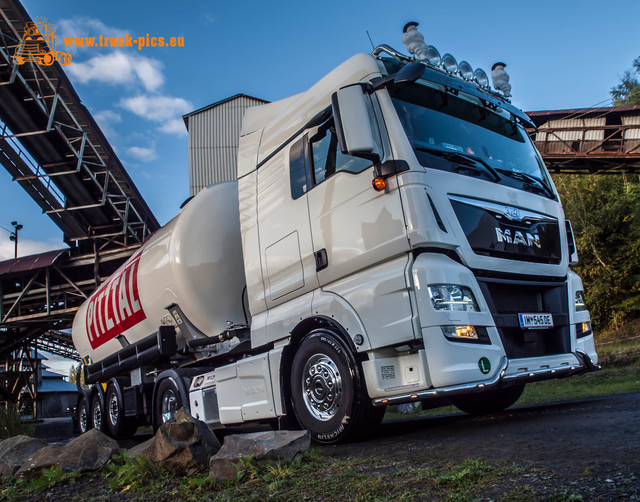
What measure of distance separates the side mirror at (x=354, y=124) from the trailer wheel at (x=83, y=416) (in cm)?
801

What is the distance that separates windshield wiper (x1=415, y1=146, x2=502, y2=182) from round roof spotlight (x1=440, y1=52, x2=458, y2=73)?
105cm

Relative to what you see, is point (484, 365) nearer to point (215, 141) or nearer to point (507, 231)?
point (507, 231)

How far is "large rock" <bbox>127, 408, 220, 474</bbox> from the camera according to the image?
3730mm

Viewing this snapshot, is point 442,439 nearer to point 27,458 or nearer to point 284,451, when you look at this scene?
point 284,451

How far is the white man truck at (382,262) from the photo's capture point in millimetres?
4004

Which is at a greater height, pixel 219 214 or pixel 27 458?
pixel 219 214

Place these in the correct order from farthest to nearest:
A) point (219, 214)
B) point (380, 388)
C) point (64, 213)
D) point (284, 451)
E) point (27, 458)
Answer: point (64, 213) < point (219, 214) < point (27, 458) < point (380, 388) < point (284, 451)

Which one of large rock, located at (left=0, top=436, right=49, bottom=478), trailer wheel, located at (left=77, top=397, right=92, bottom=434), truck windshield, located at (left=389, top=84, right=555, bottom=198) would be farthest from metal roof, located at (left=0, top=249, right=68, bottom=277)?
truck windshield, located at (left=389, top=84, right=555, bottom=198)

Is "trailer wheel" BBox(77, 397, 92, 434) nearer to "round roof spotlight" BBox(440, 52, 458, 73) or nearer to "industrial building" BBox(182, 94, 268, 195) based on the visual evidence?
"round roof spotlight" BBox(440, 52, 458, 73)

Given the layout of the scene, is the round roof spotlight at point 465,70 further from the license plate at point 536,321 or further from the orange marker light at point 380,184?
the license plate at point 536,321

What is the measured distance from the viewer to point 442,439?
4043 mm

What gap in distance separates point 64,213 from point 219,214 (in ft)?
38.9

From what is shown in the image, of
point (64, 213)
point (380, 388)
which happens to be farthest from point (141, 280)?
point (64, 213)

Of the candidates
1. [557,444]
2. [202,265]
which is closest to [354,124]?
[557,444]
